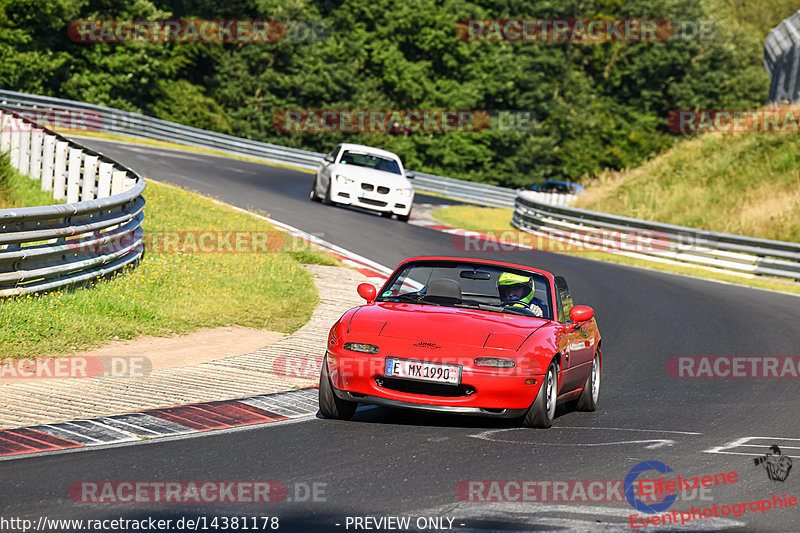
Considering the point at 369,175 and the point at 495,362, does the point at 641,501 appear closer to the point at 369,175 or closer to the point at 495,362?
the point at 495,362

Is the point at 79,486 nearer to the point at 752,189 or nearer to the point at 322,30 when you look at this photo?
the point at 752,189

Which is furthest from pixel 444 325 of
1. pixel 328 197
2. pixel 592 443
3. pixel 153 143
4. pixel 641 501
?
pixel 153 143

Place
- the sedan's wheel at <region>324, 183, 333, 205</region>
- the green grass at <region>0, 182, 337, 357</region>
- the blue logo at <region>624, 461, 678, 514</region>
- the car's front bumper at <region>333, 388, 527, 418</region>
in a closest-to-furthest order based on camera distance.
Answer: the blue logo at <region>624, 461, 678, 514</region> < the car's front bumper at <region>333, 388, 527, 418</region> < the green grass at <region>0, 182, 337, 357</region> < the sedan's wheel at <region>324, 183, 333, 205</region>

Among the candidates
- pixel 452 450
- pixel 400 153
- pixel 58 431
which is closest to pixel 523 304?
pixel 452 450

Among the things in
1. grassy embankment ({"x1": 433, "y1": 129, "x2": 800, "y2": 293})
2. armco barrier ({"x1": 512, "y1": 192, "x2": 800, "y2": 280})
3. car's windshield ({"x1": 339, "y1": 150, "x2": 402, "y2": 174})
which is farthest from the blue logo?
car's windshield ({"x1": 339, "y1": 150, "x2": 402, "y2": 174})

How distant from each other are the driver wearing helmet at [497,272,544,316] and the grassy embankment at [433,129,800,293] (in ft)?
54.0

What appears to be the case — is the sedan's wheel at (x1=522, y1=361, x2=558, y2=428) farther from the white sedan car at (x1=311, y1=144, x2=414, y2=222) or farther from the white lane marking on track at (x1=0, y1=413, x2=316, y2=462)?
the white sedan car at (x1=311, y1=144, x2=414, y2=222)

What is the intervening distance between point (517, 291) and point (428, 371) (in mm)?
2012

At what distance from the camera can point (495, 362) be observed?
793 centimetres

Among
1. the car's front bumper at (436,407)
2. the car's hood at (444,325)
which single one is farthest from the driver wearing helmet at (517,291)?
the car's front bumper at (436,407)

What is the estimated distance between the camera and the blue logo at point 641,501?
587cm

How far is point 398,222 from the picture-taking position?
26375mm

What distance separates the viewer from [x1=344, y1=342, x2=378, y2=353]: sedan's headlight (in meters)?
8.02

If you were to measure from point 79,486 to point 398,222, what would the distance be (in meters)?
20.7
